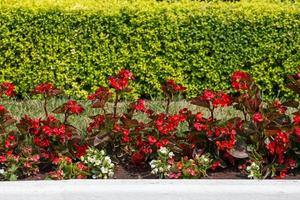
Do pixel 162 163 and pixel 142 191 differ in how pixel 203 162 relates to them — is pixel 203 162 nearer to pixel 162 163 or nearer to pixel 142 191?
pixel 162 163

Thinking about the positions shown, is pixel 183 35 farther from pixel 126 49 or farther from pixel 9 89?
pixel 9 89

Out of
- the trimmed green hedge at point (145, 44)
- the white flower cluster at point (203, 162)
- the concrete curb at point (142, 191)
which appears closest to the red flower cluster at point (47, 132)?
the concrete curb at point (142, 191)

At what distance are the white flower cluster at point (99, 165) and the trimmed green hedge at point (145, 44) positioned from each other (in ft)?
9.17

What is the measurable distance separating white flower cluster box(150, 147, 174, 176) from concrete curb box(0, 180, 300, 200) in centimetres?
39

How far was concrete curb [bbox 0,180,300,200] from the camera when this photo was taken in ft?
14.0

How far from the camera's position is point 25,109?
6.97 meters

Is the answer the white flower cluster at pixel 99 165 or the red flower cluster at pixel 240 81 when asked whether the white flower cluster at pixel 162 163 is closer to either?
the white flower cluster at pixel 99 165

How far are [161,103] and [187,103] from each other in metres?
0.25

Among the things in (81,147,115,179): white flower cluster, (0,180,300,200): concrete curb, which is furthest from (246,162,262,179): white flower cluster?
(81,147,115,179): white flower cluster

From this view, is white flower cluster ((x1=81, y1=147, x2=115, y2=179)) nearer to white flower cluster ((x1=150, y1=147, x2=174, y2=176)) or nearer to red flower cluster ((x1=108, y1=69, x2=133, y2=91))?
white flower cluster ((x1=150, y1=147, x2=174, y2=176))

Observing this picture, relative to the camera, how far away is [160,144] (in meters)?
4.88

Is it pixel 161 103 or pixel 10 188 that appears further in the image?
pixel 161 103

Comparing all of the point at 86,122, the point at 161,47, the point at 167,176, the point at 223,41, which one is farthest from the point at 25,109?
the point at 167,176

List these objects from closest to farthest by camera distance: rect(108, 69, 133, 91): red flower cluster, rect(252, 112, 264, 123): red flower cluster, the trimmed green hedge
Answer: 1. rect(252, 112, 264, 123): red flower cluster
2. rect(108, 69, 133, 91): red flower cluster
3. the trimmed green hedge
